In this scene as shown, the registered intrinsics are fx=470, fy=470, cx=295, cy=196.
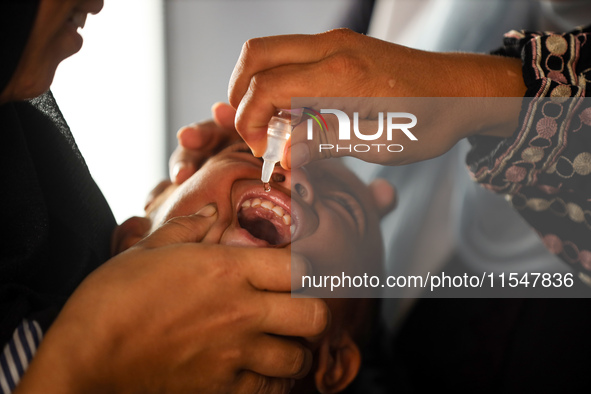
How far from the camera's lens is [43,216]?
90 centimetres

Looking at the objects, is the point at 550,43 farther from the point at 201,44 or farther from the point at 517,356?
the point at 201,44

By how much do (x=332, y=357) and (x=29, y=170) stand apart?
0.84 m

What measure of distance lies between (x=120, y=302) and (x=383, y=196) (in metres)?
1.01

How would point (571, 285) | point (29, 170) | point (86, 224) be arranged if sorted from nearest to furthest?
point (29, 170)
point (86, 224)
point (571, 285)

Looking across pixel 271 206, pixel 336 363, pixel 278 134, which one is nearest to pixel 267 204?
pixel 271 206

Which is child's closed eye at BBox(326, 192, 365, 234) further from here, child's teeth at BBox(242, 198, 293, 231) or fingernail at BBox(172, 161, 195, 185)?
fingernail at BBox(172, 161, 195, 185)

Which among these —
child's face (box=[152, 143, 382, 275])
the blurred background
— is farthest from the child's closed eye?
the blurred background

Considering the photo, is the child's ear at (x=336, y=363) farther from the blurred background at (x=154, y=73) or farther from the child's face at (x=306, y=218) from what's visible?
the blurred background at (x=154, y=73)

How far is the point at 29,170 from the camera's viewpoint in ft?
2.95

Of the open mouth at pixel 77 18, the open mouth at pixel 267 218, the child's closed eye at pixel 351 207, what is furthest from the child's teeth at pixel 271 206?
the open mouth at pixel 77 18

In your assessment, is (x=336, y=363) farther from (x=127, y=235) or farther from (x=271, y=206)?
(x=127, y=235)

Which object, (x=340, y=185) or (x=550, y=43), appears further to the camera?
(x=340, y=185)

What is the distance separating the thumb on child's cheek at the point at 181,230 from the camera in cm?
78

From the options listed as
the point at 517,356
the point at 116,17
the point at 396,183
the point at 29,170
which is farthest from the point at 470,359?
the point at 116,17
